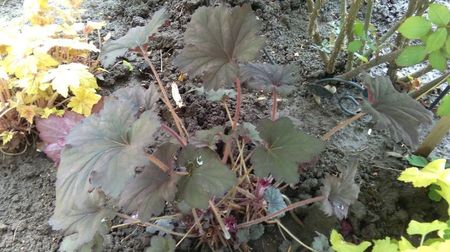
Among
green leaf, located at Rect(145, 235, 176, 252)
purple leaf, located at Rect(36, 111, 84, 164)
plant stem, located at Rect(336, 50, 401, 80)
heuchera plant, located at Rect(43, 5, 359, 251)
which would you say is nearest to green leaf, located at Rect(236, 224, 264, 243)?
heuchera plant, located at Rect(43, 5, 359, 251)

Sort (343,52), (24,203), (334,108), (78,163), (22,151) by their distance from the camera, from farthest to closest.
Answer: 1. (343,52)
2. (334,108)
3. (22,151)
4. (24,203)
5. (78,163)

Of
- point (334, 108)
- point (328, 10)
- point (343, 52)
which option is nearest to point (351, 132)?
point (334, 108)

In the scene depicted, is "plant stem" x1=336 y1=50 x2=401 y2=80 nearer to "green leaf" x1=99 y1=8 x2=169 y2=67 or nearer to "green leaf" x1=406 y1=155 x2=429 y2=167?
"green leaf" x1=406 y1=155 x2=429 y2=167

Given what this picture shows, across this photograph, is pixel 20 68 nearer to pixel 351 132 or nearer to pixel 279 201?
pixel 279 201

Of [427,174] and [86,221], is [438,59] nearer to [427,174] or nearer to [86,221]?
[427,174]

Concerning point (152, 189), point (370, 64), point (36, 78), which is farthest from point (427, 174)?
point (36, 78)

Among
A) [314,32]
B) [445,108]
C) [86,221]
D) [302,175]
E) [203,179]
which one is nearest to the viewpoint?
[203,179]

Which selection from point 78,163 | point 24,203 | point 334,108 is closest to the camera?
point 78,163
